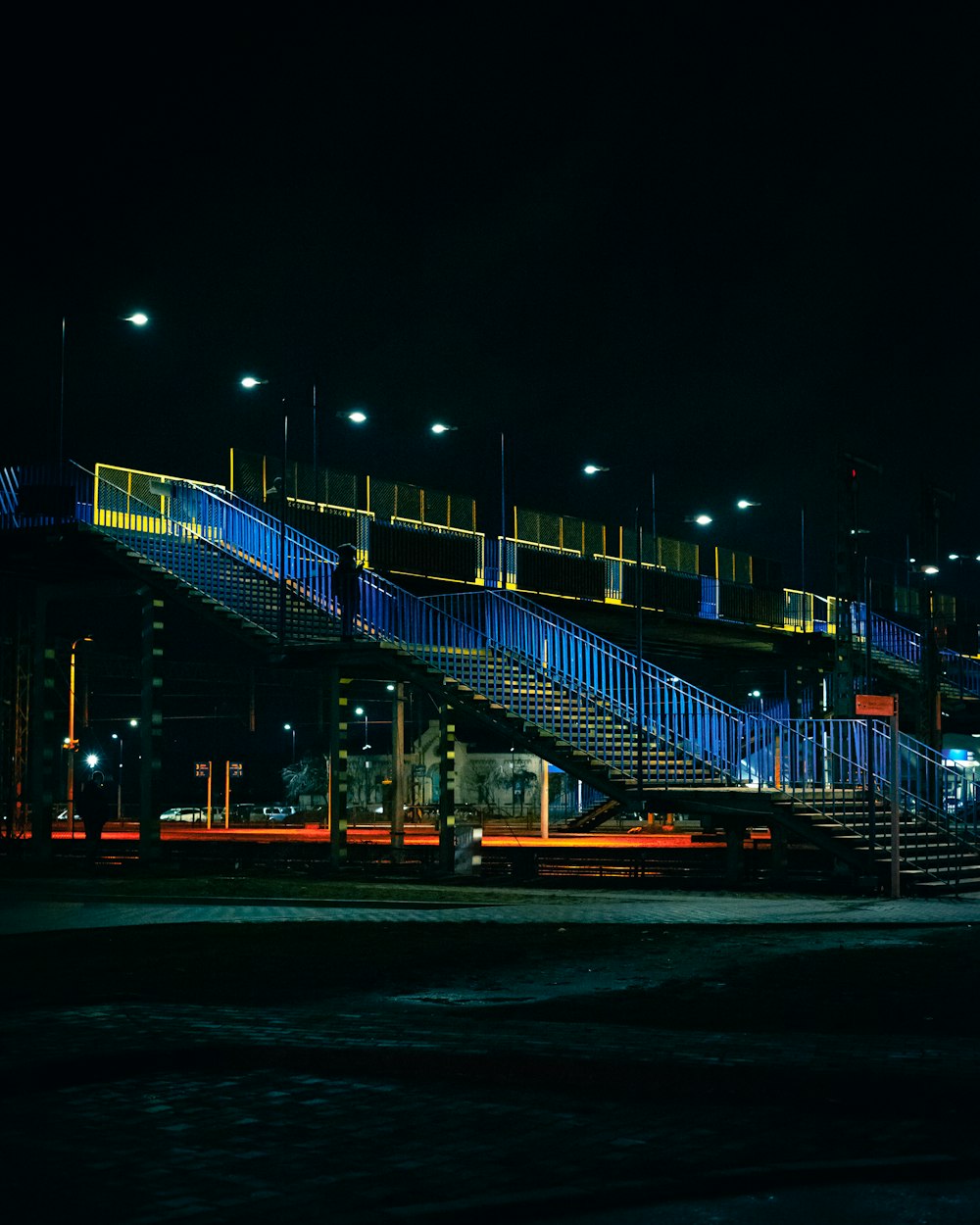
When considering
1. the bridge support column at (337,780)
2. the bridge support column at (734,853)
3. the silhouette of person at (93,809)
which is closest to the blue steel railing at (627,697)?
the bridge support column at (734,853)

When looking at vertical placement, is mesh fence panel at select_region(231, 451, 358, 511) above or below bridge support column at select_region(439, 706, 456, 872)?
above

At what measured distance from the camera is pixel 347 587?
27.9 m

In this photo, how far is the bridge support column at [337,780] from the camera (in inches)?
1121

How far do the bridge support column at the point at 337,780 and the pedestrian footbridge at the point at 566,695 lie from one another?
0.63 meters

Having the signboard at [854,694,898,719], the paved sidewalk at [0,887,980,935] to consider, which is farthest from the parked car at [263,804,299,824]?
the signboard at [854,694,898,719]

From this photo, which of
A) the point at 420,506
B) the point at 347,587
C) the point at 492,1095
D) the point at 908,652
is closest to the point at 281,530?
the point at 347,587

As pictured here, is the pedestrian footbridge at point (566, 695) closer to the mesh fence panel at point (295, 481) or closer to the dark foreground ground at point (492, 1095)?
the mesh fence panel at point (295, 481)

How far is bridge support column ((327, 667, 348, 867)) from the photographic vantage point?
28484mm

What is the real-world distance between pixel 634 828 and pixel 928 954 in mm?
38508

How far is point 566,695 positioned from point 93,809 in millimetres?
10149

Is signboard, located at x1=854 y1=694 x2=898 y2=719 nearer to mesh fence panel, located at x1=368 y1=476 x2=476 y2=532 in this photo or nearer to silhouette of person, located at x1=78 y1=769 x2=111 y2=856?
silhouette of person, located at x1=78 y1=769 x2=111 y2=856

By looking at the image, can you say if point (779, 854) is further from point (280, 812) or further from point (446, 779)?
point (280, 812)

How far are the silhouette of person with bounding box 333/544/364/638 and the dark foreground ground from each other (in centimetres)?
1490

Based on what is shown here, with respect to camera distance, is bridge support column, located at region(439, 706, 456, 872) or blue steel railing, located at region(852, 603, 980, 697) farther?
blue steel railing, located at region(852, 603, 980, 697)
